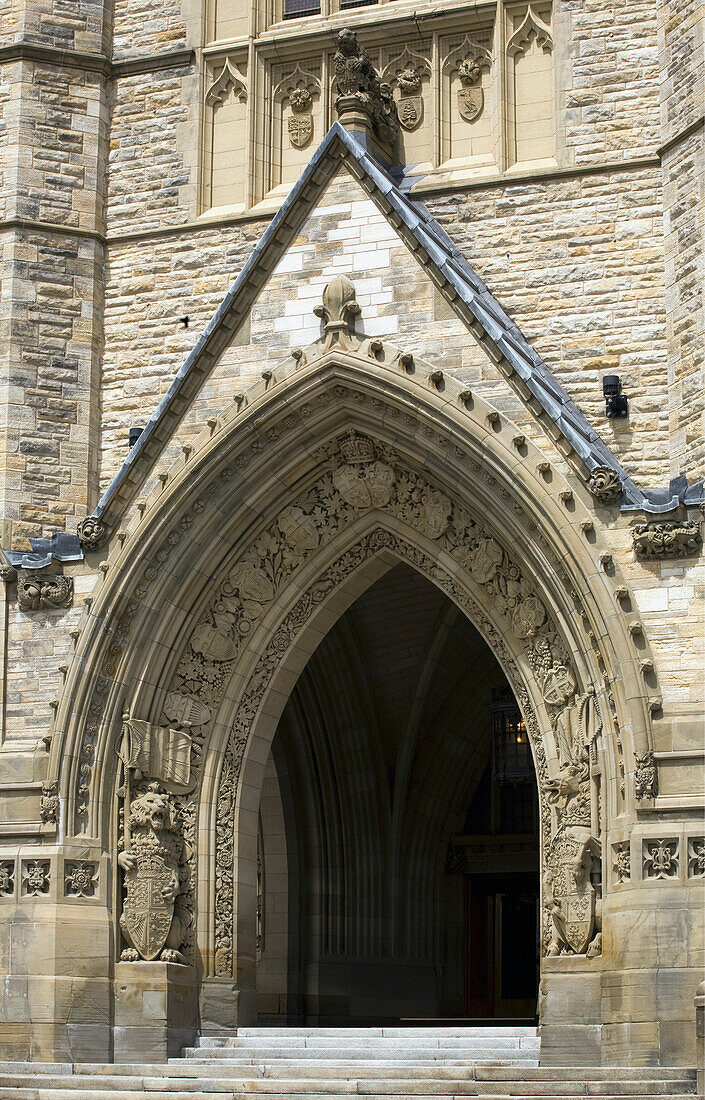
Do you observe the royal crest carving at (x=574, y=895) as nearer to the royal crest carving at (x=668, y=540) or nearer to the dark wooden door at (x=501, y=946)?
the royal crest carving at (x=668, y=540)

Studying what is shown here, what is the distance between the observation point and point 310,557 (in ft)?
46.9

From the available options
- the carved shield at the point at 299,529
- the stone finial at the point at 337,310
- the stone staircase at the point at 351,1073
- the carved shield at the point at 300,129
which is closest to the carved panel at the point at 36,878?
the stone staircase at the point at 351,1073

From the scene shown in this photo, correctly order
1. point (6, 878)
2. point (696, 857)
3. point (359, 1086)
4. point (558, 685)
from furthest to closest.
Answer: point (6, 878)
point (558, 685)
point (696, 857)
point (359, 1086)

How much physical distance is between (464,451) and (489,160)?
2942mm

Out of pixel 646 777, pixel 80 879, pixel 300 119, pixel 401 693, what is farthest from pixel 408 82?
pixel 80 879

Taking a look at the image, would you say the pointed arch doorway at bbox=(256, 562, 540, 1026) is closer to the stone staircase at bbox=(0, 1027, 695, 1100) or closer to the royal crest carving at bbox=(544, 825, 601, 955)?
the stone staircase at bbox=(0, 1027, 695, 1100)

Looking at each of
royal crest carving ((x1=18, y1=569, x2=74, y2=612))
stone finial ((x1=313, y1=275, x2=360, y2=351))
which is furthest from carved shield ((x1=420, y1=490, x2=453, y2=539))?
royal crest carving ((x1=18, y1=569, x2=74, y2=612))

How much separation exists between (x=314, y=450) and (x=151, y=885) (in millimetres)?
3426

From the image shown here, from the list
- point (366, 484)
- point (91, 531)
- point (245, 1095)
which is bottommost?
point (245, 1095)

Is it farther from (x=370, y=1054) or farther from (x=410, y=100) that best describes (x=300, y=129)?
(x=370, y=1054)

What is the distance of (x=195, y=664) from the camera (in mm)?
14281

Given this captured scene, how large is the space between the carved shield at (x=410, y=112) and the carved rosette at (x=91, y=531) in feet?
13.8

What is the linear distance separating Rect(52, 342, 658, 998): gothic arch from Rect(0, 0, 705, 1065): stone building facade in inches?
1.0

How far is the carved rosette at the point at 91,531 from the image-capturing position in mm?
13953
